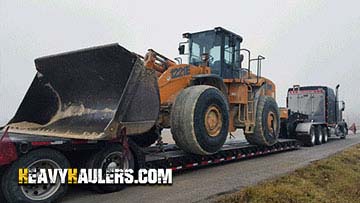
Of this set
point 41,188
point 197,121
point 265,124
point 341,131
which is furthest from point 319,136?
point 41,188

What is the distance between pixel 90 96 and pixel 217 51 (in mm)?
4073

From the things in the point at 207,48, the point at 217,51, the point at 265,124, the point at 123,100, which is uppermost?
the point at 207,48

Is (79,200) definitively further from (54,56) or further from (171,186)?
Answer: (54,56)

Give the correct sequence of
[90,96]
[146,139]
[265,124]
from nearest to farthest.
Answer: [90,96] → [146,139] → [265,124]

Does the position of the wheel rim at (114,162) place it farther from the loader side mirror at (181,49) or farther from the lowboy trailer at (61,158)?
the loader side mirror at (181,49)

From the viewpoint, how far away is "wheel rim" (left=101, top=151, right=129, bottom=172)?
18.5ft

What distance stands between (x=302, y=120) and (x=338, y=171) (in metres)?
8.32

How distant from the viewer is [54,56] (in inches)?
263

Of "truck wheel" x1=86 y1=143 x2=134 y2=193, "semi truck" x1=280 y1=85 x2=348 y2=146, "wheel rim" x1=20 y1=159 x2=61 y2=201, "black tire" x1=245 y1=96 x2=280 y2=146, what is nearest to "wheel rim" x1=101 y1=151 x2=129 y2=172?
"truck wheel" x1=86 y1=143 x2=134 y2=193

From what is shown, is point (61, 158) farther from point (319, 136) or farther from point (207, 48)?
point (319, 136)

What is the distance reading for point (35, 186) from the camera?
483 centimetres

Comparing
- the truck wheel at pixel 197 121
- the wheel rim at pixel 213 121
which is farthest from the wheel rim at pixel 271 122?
the truck wheel at pixel 197 121

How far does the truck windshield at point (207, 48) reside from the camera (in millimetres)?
9414

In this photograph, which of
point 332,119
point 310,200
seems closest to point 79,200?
point 310,200
